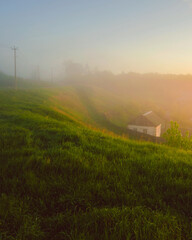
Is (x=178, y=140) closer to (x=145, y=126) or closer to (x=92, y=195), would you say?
(x=92, y=195)

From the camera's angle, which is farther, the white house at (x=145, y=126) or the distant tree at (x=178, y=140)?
the white house at (x=145, y=126)

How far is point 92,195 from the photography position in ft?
10.2

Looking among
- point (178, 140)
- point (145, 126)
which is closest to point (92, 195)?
point (178, 140)

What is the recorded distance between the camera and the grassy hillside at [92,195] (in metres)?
2.28

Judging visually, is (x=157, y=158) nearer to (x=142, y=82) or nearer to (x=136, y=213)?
(x=136, y=213)

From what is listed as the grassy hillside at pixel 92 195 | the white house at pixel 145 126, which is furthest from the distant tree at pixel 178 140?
the white house at pixel 145 126

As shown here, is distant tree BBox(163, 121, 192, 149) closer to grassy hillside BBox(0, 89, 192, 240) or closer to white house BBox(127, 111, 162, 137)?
grassy hillside BBox(0, 89, 192, 240)

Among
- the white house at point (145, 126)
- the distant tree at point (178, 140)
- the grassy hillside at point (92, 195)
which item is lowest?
the white house at point (145, 126)

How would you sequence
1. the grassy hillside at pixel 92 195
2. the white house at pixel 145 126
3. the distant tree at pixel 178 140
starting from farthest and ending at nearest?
the white house at pixel 145 126 → the distant tree at pixel 178 140 → the grassy hillside at pixel 92 195

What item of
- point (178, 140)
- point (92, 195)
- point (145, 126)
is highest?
point (92, 195)

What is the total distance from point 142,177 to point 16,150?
3.86 m

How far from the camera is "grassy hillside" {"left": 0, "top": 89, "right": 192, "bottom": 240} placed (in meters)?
2.28

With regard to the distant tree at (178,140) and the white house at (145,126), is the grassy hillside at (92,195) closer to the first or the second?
the distant tree at (178,140)

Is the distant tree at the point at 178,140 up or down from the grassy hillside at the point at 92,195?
down
